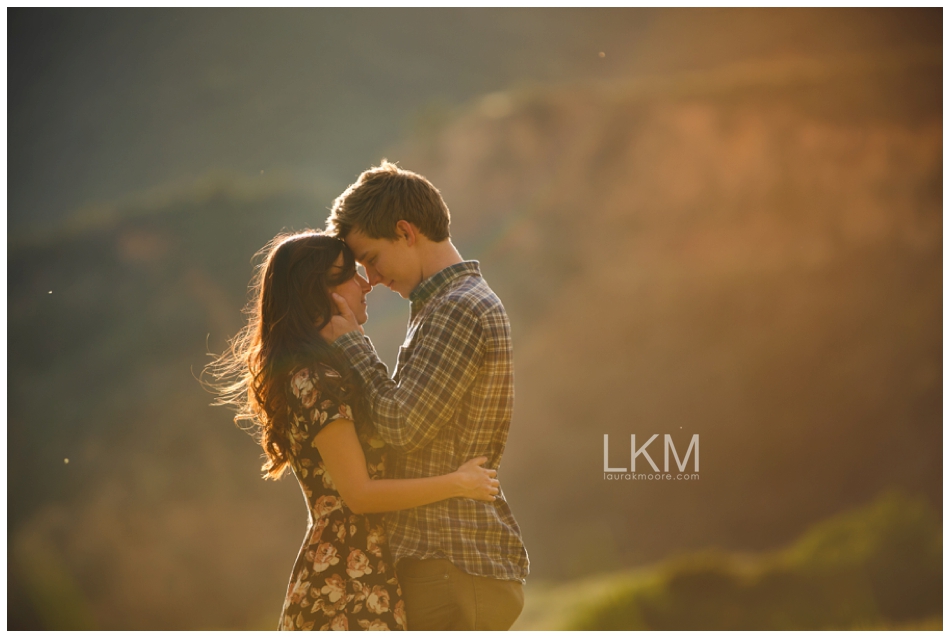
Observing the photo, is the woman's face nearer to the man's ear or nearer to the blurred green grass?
the man's ear

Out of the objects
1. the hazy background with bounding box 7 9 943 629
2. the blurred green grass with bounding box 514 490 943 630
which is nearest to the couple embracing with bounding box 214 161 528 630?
the blurred green grass with bounding box 514 490 943 630

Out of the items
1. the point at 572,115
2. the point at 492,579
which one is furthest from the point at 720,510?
the point at 492,579

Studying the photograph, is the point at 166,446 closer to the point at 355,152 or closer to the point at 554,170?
the point at 355,152

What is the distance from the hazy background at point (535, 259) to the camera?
5.72 meters

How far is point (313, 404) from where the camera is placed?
174 cm

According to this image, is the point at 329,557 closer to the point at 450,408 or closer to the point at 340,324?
the point at 450,408

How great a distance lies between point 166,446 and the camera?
5863 mm

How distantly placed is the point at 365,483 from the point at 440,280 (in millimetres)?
561

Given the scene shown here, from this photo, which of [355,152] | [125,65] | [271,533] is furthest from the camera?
[355,152]

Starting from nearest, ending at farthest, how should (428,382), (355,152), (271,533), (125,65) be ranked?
(428,382) < (125,65) < (271,533) < (355,152)

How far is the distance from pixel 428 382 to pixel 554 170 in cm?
504

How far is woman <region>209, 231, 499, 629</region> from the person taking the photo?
1.75 metres

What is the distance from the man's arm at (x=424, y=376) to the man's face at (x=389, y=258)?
0.20 meters

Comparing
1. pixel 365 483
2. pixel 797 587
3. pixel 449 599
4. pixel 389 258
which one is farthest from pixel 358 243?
pixel 797 587
